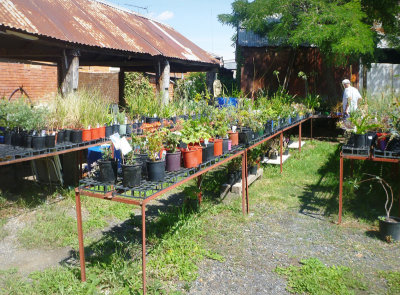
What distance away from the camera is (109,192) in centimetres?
302

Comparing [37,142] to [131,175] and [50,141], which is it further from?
[131,175]

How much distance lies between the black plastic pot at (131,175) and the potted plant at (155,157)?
168 mm

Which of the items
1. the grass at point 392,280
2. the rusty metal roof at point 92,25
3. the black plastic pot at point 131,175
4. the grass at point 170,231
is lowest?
the grass at point 392,280

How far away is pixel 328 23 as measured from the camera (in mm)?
10477

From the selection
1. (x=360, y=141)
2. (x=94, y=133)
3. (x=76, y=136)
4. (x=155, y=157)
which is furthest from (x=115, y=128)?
(x=360, y=141)

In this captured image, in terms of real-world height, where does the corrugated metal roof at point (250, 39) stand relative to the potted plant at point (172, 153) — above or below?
above

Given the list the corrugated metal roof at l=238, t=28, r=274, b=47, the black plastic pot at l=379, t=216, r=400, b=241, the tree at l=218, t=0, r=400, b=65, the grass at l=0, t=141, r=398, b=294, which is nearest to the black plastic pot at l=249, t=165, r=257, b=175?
the grass at l=0, t=141, r=398, b=294

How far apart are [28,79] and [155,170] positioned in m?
9.61

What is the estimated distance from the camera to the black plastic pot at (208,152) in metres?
3.96

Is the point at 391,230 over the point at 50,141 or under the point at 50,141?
under

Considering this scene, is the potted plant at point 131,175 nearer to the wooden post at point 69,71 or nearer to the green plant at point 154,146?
the green plant at point 154,146

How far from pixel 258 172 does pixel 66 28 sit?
4270mm

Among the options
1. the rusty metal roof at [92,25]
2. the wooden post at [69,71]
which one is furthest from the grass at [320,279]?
the rusty metal roof at [92,25]

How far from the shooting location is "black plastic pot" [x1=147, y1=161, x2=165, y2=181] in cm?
318
